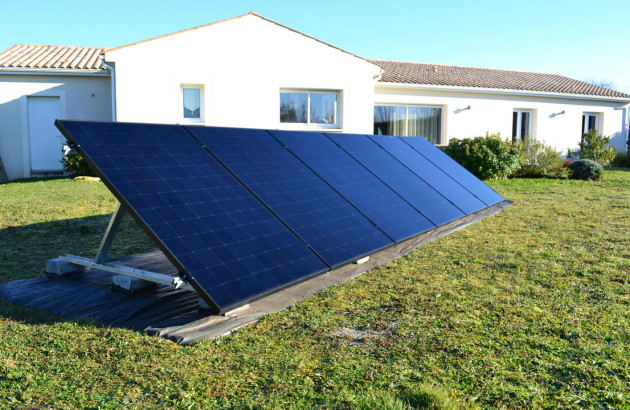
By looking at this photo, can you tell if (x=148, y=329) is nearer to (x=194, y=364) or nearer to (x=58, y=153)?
(x=194, y=364)

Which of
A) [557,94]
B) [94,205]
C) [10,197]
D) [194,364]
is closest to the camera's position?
[194,364]

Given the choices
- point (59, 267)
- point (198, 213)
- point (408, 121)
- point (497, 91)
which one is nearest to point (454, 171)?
point (198, 213)

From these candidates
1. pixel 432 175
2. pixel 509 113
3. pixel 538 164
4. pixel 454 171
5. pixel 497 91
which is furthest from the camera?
pixel 509 113

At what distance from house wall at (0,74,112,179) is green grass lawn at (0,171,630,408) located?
12028 mm

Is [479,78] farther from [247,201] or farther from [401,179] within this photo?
[247,201]

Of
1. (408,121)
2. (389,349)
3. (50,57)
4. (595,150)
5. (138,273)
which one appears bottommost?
(389,349)

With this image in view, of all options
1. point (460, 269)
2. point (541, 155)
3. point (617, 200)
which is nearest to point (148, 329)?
point (460, 269)

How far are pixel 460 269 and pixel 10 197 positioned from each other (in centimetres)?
979

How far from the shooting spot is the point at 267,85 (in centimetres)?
1612

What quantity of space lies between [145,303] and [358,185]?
2.92 meters

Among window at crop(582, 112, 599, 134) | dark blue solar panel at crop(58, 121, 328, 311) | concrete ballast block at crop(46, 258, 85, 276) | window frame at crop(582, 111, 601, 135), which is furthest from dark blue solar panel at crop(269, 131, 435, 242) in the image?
window at crop(582, 112, 599, 134)

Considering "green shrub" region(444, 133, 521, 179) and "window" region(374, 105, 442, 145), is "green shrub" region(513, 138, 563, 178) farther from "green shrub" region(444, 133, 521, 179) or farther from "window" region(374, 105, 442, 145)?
"window" region(374, 105, 442, 145)

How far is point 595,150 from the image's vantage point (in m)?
21.4

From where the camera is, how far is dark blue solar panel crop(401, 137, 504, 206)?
888 centimetres
